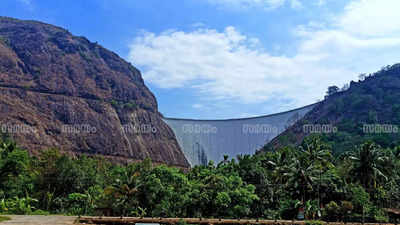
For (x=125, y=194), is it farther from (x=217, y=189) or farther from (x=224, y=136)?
(x=224, y=136)

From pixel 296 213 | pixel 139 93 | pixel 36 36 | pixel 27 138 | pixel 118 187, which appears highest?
pixel 36 36

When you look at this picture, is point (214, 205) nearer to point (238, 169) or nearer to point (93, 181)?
point (238, 169)

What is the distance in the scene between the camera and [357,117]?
3329 inches

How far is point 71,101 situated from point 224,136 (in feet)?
136

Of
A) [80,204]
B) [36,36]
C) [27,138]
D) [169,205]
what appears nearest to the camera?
[169,205]

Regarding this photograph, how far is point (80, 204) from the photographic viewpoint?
33.8 meters

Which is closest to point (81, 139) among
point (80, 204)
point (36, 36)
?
point (36, 36)

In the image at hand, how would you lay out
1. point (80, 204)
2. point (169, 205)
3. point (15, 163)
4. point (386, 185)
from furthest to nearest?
point (386, 185), point (15, 163), point (80, 204), point (169, 205)

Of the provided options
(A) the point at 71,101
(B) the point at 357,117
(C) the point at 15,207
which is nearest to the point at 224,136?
(B) the point at 357,117

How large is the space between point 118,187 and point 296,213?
54.3 feet

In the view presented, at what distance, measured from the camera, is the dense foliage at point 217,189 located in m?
30.8

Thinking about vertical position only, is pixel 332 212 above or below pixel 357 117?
below

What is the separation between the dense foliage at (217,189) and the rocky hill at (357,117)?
29947 mm

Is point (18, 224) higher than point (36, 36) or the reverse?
the reverse
